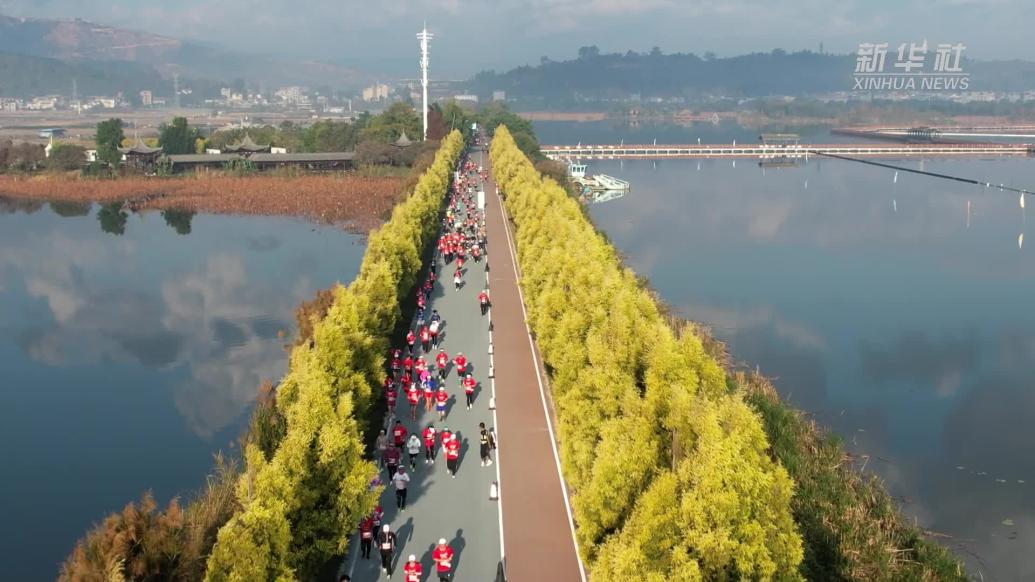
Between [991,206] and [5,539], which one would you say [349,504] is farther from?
[991,206]

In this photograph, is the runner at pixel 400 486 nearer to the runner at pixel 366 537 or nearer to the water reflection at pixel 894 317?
the runner at pixel 366 537

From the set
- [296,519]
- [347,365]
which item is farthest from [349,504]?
[347,365]

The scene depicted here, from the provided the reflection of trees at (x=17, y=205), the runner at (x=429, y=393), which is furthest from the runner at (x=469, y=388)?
the reflection of trees at (x=17, y=205)

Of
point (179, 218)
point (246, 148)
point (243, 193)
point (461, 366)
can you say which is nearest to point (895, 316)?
point (461, 366)

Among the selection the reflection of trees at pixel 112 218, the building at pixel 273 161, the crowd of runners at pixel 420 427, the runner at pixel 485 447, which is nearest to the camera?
the crowd of runners at pixel 420 427

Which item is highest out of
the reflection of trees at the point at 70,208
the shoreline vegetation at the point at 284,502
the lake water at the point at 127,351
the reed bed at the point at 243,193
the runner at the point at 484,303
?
the shoreline vegetation at the point at 284,502
